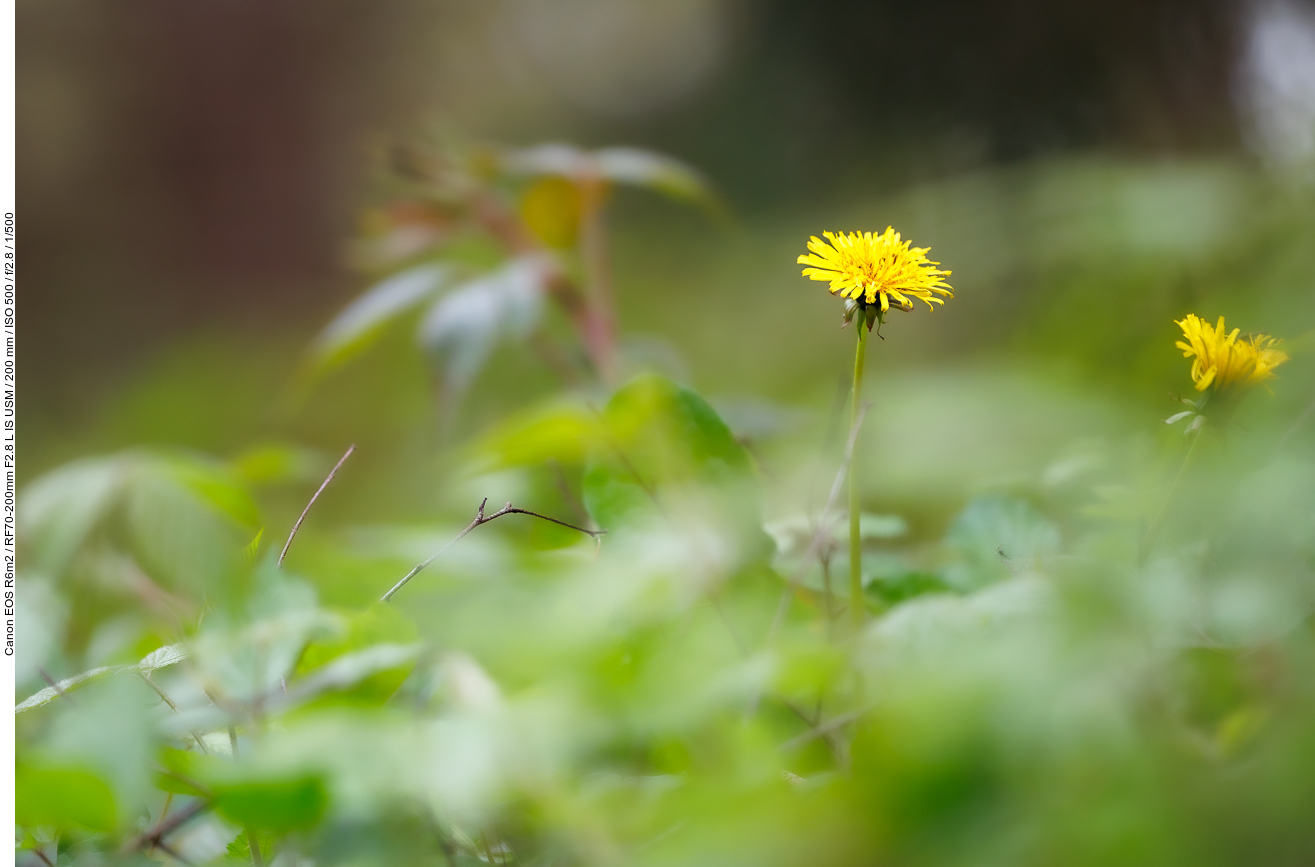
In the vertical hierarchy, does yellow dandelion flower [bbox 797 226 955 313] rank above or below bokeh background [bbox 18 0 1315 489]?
below

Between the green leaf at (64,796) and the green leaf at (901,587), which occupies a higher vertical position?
the green leaf at (901,587)

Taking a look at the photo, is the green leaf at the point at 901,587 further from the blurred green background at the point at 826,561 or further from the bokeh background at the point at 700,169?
the bokeh background at the point at 700,169

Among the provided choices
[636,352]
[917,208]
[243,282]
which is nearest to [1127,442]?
[636,352]

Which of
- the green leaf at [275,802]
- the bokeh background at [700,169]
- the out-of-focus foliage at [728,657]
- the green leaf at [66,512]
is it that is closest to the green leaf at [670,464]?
the out-of-focus foliage at [728,657]

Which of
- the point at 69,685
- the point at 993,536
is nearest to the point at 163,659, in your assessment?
the point at 69,685

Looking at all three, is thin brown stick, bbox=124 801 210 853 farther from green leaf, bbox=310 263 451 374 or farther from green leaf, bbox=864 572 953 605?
green leaf, bbox=310 263 451 374

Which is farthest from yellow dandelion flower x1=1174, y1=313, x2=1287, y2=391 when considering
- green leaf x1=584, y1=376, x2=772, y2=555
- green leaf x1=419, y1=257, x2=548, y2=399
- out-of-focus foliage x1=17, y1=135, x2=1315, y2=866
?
green leaf x1=419, y1=257, x2=548, y2=399
